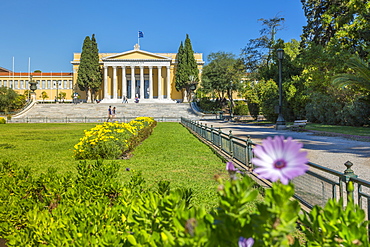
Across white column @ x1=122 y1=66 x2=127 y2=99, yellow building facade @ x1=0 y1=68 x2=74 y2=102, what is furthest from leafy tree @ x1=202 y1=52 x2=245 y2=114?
yellow building facade @ x1=0 y1=68 x2=74 y2=102

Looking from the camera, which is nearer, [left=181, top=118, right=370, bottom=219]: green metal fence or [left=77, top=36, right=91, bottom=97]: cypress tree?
[left=181, top=118, right=370, bottom=219]: green metal fence

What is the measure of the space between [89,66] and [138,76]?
12.3 meters

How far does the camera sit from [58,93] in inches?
3046

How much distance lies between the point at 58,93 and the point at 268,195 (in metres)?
82.0

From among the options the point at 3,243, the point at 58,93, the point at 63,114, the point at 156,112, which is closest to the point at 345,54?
the point at 3,243

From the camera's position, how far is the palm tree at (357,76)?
600 inches

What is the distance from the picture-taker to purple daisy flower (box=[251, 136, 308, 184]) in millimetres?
1153

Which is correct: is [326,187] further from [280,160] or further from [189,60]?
[189,60]

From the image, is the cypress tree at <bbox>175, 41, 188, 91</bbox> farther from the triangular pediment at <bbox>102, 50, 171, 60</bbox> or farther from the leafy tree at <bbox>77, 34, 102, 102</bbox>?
the leafy tree at <bbox>77, 34, 102, 102</bbox>

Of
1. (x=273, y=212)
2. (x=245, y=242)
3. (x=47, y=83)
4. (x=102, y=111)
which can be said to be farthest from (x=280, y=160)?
(x=47, y=83)

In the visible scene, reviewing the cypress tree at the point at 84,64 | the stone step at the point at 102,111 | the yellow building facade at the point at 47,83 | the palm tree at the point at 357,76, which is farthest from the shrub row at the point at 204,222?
the yellow building facade at the point at 47,83

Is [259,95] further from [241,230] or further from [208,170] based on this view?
[241,230]

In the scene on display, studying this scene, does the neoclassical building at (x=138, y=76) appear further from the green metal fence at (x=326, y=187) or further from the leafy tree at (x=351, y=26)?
the green metal fence at (x=326, y=187)

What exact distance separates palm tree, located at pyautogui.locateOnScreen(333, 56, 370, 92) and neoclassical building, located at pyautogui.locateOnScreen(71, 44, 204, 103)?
5014 centimetres
